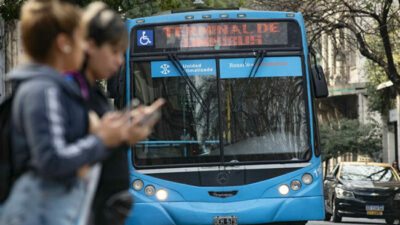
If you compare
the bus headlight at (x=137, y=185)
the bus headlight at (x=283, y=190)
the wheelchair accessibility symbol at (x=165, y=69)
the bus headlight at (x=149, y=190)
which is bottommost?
the bus headlight at (x=283, y=190)

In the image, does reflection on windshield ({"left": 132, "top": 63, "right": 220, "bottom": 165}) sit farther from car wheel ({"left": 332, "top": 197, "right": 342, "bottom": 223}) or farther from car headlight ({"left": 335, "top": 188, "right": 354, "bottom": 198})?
car wheel ({"left": 332, "top": 197, "right": 342, "bottom": 223})

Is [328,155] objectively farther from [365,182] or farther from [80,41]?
[80,41]

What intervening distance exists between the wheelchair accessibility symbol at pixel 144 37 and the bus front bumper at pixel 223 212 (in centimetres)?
202

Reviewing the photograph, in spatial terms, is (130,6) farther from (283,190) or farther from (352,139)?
(352,139)

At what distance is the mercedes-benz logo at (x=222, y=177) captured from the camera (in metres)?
10.7

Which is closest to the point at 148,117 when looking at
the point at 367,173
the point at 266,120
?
the point at 266,120

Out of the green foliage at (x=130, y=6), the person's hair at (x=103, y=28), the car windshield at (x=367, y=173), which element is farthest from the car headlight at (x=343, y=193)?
the person's hair at (x=103, y=28)

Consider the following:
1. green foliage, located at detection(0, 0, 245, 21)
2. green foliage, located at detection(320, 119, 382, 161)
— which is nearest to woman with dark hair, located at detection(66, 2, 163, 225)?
green foliage, located at detection(0, 0, 245, 21)

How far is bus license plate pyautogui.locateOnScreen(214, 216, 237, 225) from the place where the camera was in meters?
10.5

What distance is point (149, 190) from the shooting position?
10773 millimetres

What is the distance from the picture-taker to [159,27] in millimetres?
11242

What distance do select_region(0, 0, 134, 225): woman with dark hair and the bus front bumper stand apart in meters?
7.16

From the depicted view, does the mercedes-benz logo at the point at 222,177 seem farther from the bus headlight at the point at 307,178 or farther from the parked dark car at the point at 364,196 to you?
the parked dark car at the point at 364,196

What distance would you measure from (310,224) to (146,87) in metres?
8.91
